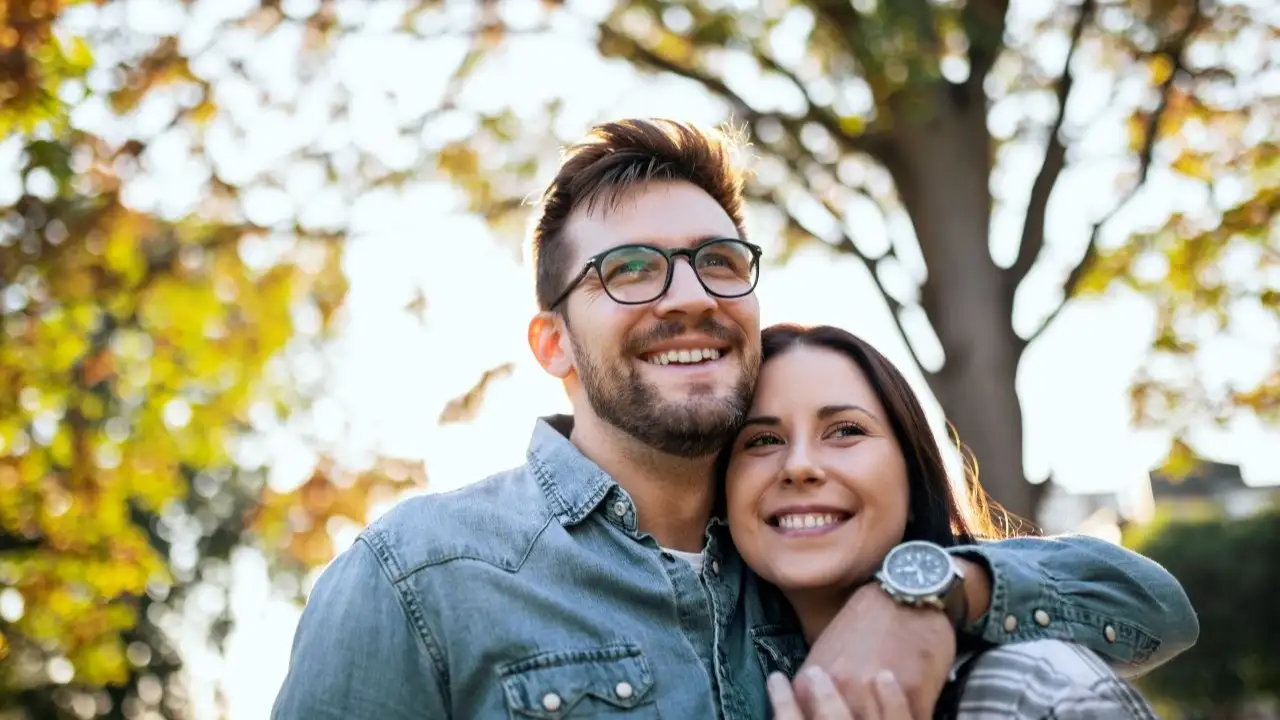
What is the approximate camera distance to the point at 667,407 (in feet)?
10.6

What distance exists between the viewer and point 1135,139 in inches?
341

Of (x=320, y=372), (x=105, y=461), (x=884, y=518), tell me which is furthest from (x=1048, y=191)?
(x=320, y=372)

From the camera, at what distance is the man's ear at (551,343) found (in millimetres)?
3596

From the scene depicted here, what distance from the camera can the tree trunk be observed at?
7379 mm

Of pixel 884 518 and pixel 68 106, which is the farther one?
pixel 68 106

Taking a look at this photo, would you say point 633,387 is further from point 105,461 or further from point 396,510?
point 105,461

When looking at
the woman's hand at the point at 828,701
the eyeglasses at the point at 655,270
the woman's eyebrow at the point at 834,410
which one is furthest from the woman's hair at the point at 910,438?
the woman's hand at the point at 828,701

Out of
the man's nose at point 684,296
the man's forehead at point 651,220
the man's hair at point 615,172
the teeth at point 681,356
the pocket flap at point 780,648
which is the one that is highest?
the man's hair at point 615,172

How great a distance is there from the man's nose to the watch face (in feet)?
2.53

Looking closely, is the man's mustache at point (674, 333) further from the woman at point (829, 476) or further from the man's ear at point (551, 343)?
the man's ear at point (551, 343)

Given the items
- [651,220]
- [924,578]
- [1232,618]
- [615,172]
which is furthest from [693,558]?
[1232,618]

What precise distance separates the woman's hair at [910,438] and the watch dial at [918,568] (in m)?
0.36

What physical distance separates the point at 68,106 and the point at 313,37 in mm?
2080

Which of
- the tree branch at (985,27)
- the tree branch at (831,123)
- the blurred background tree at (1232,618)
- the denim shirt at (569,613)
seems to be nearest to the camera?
the denim shirt at (569,613)
